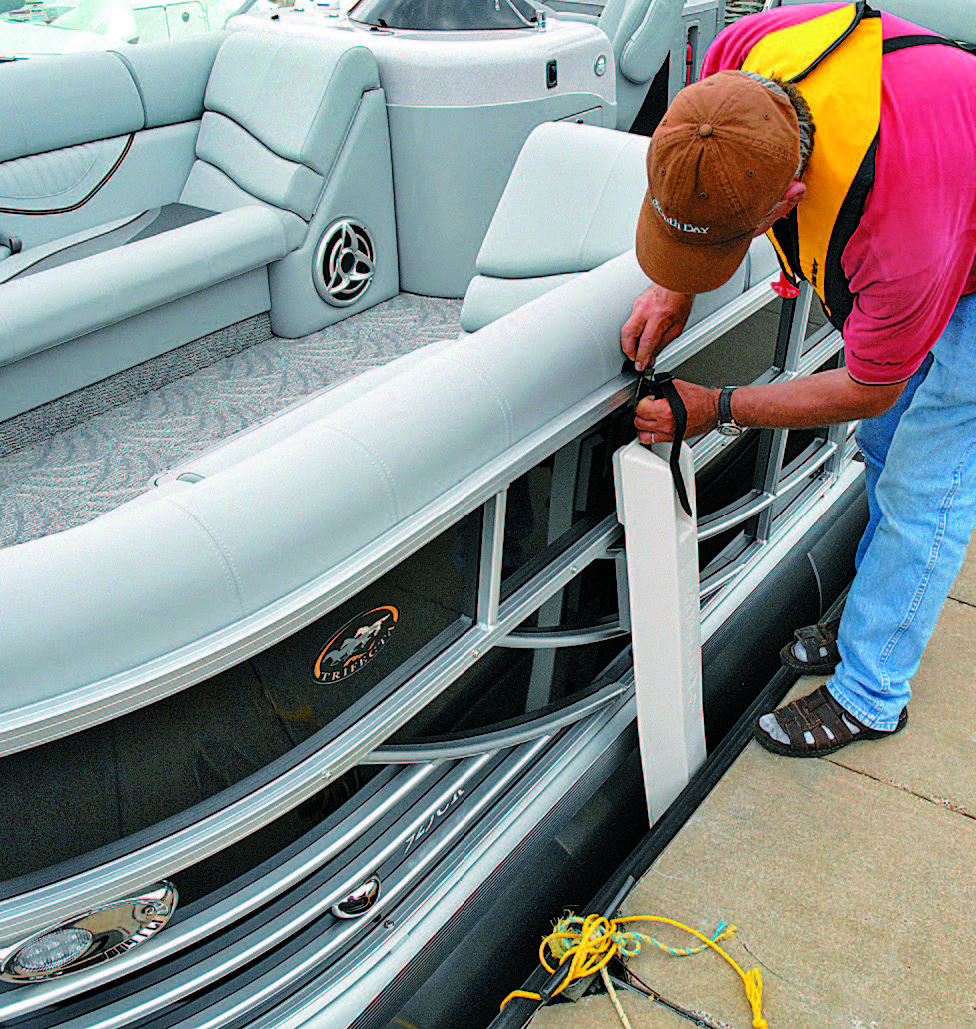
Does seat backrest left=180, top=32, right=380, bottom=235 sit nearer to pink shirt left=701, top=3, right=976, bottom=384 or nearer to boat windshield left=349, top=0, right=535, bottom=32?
boat windshield left=349, top=0, right=535, bottom=32

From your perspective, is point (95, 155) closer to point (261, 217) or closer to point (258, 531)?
point (261, 217)

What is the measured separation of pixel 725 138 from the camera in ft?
2.63

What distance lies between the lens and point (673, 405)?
3.54ft

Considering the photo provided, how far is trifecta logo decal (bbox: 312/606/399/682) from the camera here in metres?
0.91

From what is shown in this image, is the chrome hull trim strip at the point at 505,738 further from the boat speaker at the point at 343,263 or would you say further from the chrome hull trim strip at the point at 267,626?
the boat speaker at the point at 343,263

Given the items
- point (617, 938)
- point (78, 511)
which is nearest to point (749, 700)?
point (617, 938)

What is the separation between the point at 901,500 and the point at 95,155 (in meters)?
2.10

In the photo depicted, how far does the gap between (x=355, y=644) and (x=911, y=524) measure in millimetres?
789

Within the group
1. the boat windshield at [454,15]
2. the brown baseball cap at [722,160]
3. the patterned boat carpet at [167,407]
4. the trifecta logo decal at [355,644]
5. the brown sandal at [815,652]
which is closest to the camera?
the brown baseball cap at [722,160]

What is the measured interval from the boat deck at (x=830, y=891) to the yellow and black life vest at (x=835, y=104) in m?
0.72

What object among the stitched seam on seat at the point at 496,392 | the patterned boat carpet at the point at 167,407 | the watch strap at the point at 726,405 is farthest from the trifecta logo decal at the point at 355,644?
the patterned boat carpet at the point at 167,407

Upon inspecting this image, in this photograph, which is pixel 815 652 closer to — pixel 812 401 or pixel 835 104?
pixel 812 401

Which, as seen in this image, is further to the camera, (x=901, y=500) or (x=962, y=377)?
(x=901, y=500)

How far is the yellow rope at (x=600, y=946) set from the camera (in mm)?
1096
